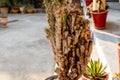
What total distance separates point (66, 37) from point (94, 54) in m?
2.61

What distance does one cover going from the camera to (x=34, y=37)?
23.4 ft

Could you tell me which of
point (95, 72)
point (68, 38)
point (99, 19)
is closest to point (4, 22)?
point (99, 19)

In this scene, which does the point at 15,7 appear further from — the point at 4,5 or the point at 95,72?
the point at 95,72

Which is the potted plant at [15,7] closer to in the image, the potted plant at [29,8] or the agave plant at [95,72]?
the potted plant at [29,8]

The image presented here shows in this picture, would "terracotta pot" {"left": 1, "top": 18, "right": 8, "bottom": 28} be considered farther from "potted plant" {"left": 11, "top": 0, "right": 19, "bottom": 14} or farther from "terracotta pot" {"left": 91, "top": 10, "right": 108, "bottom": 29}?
"terracotta pot" {"left": 91, "top": 10, "right": 108, "bottom": 29}

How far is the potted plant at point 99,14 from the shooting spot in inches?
206

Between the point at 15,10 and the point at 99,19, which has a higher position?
the point at 99,19

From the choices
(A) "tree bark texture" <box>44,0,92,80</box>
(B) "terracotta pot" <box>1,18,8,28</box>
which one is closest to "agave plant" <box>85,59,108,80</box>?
(A) "tree bark texture" <box>44,0,92,80</box>

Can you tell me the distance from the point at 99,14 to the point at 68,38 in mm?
3322

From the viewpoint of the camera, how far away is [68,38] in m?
2.02

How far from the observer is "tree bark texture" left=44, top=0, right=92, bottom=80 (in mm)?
2018

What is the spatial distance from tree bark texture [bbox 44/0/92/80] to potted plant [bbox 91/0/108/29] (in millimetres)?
3176

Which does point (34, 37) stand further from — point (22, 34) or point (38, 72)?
point (38, 72)

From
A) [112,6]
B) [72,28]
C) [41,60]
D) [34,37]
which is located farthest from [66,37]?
[112,6]
